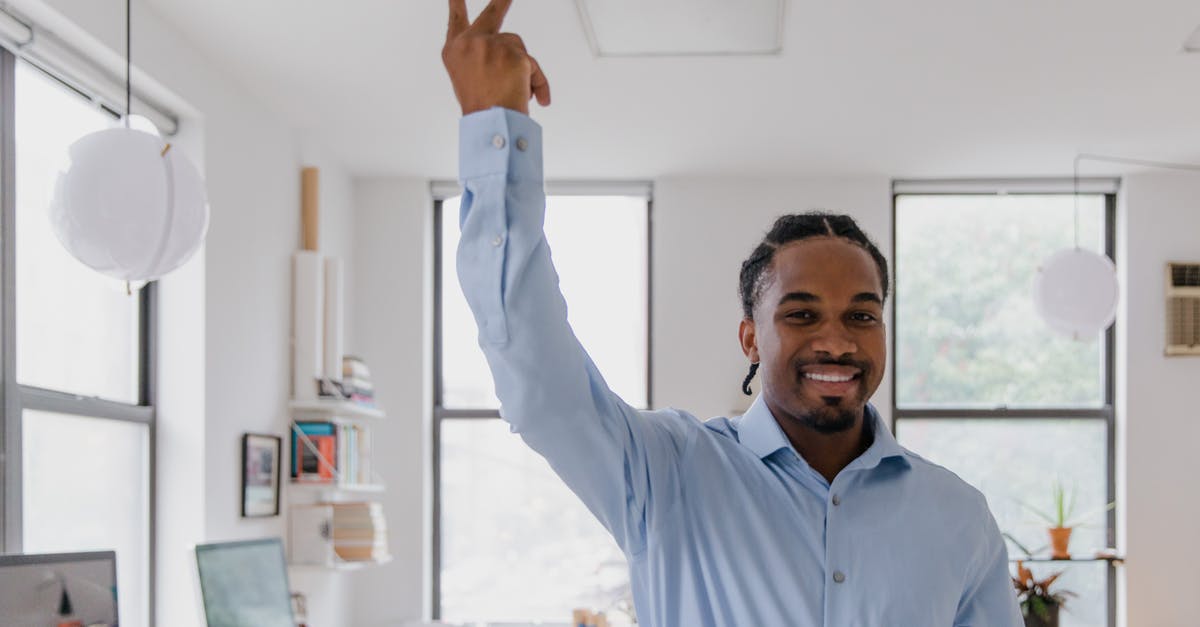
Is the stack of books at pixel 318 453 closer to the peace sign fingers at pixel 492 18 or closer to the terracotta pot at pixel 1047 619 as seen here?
the terracotta pot at pixel 1047 619

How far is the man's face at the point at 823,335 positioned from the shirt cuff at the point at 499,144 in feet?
1.40

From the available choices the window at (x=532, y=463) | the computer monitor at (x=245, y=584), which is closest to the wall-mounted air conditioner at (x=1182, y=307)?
the window at (x=532, y=463)

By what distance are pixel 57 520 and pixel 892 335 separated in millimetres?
4092

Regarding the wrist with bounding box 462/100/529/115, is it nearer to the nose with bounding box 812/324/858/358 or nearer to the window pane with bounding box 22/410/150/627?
the nose with bounding box 812/324/858/358

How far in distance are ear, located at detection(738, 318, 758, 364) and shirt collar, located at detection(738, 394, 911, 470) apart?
0.19 ft

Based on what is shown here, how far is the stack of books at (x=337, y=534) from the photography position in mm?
5547

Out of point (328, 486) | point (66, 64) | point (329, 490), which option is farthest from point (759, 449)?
point (329, 490)

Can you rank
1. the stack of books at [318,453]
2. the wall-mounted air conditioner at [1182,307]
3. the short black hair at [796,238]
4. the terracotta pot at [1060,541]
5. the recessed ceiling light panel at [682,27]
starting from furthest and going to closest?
the wall-mounted air conditioner at [1182,307], the terracotta pot at [1060,541], the stack of books at [318,453], the recessed ceiling light panel at [682,27], the short black hair at [796,238]

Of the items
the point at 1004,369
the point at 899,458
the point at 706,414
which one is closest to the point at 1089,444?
the point at 1004,369

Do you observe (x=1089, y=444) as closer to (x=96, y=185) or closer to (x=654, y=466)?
(x=96, y=185)

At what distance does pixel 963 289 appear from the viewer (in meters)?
6.93

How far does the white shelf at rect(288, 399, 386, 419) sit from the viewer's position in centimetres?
551

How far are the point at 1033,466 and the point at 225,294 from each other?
3913 millimetres

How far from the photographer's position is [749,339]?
1585 millimetres
